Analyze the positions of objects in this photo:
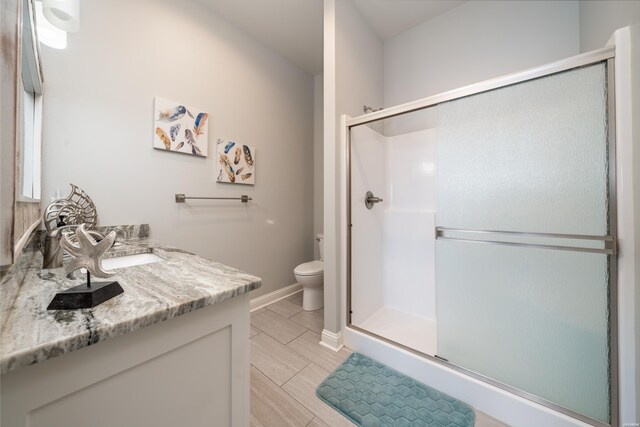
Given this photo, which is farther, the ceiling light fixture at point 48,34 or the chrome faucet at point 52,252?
the ceiling light fixture at point 48,34

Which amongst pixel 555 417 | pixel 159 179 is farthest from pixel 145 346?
pixel 555 417

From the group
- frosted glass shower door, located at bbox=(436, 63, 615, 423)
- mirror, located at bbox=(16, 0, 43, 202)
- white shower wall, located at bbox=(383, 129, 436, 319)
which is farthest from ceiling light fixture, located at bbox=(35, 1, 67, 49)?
white shower wall, located at bbox=(383, 129, 436, 319)

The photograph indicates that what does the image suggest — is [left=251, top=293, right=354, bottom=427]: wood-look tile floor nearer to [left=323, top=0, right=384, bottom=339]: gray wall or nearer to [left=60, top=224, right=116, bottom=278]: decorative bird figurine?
[left=323, top=0, right=384, bottom=339]: gray wall

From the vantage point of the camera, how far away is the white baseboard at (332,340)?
1.62 meters

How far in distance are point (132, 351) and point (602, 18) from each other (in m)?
2.37

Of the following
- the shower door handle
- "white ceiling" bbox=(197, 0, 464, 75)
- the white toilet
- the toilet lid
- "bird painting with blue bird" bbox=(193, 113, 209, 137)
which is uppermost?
"white ceiling" bbox=(197, 0, 464, 75)

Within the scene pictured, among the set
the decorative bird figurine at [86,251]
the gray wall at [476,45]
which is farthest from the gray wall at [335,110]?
the decorative bird figurine at [86,251]

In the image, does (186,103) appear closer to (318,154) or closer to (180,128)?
(180,128)

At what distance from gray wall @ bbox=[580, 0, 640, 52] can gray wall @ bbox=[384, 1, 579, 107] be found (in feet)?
0.45

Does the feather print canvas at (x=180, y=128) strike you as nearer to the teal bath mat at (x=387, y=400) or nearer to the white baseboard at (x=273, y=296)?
the white baseboard at (x=273, y=296)

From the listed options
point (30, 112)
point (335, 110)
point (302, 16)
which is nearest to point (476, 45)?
point (335, 110)

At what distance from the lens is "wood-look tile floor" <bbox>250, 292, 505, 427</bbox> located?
1.11 meters

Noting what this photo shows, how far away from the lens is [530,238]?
3.65ft

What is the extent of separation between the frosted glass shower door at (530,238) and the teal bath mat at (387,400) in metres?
0.23
